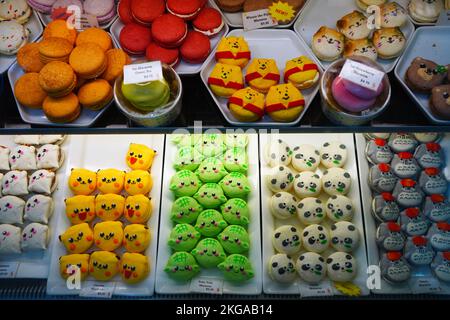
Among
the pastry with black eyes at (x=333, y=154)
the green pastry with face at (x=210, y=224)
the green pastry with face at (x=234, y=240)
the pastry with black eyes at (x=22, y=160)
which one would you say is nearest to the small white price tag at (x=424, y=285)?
the pastry with black eyes at (x=333, y=154)

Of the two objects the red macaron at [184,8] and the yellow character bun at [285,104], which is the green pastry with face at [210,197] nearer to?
the yellow character bun at [285,104]

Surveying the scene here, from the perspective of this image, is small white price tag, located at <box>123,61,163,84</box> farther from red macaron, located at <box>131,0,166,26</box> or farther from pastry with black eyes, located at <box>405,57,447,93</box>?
pastry with black eyes, located at <box>405,57,447,93</box>

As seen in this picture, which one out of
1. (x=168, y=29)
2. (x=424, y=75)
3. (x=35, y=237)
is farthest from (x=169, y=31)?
(x=35, y=237)

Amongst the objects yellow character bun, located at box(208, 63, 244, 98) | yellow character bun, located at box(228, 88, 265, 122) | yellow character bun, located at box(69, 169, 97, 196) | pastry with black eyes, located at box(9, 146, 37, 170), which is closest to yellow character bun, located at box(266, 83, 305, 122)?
yellow character bun, located at box(228, 88, 265, 122)

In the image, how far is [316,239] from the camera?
188 cm

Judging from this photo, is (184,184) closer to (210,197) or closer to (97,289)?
(210,197)

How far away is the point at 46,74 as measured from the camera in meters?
1.44

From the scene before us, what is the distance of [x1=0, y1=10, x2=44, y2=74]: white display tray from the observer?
1.71 meters

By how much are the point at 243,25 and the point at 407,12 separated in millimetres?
692

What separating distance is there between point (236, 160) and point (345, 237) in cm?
60

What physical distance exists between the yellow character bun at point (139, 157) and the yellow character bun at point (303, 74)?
2.56 feet

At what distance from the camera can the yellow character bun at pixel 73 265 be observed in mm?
1836

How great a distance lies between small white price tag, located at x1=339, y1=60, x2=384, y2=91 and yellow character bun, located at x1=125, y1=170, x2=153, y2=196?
3.36 feet
